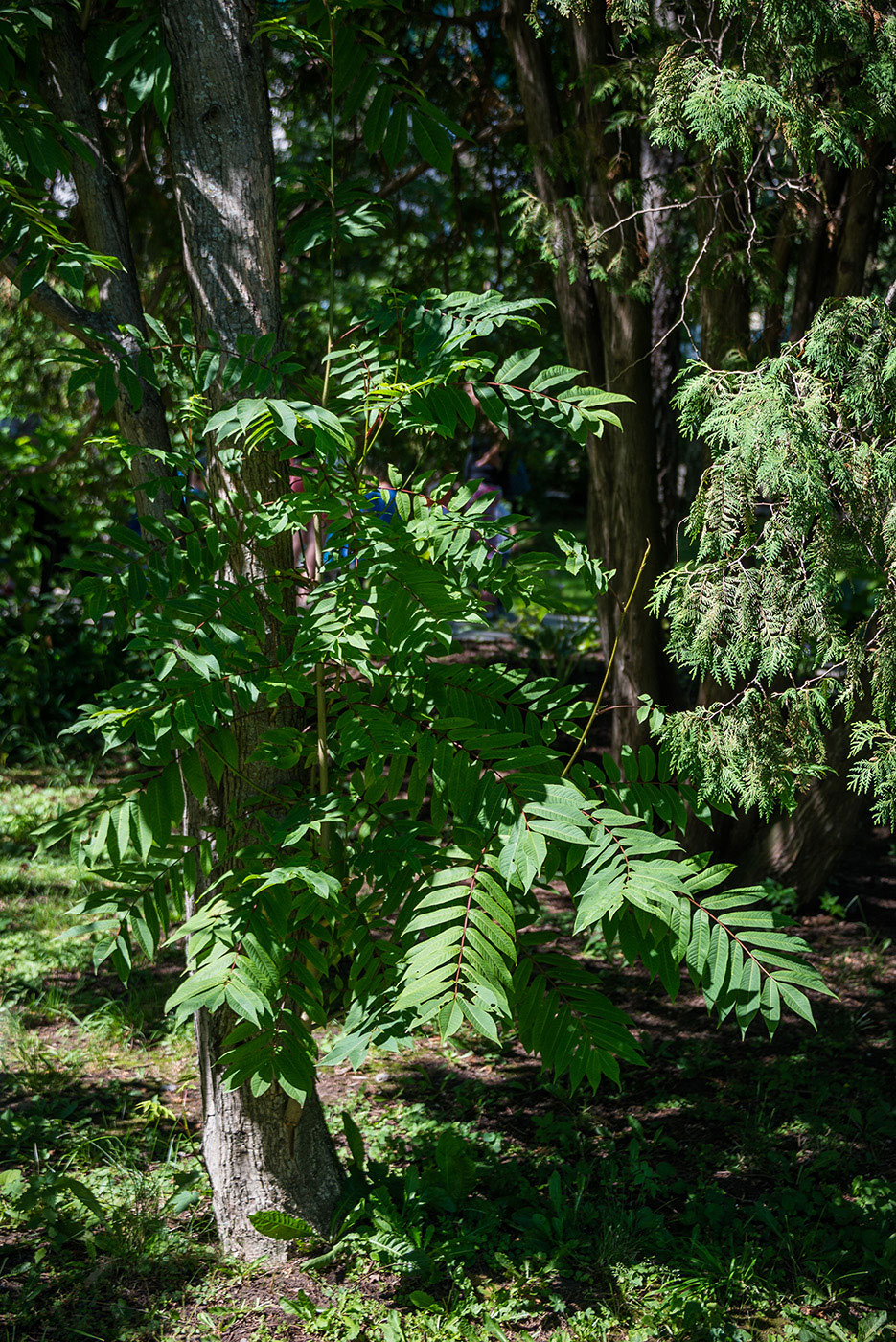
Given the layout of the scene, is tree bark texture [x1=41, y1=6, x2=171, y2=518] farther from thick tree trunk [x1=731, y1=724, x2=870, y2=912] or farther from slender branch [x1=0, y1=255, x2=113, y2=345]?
thick tree trunk [x1=731, y1=724, x2=870, y2=912]

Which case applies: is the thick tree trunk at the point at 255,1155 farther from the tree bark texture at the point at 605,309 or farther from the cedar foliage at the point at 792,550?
the tree bark texture at the point at 605,309

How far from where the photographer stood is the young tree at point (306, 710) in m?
2.00

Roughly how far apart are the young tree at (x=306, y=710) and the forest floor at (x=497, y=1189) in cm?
29

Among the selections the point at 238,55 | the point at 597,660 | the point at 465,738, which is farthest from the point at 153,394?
the point at 597,660

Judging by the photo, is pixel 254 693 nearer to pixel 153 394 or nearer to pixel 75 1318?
pixel 153 394

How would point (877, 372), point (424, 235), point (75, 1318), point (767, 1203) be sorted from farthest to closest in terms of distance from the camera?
point (424, 235) < point (767, 1203) < point (75, 1318) < point (877, 372)

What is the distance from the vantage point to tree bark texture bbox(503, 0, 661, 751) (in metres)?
4.23

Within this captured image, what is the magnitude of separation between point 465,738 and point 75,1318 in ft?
6.31

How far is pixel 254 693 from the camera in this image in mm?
2061

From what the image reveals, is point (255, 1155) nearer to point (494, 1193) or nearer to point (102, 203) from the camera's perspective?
point (494, 1193)

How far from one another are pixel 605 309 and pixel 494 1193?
3.61 meters

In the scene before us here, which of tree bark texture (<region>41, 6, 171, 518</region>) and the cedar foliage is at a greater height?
tree bark texture (<region>41, 6, 171, 518</region>)

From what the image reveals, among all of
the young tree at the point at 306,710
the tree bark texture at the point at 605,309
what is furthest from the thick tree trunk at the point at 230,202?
the tree bark texture at the point at 605,309

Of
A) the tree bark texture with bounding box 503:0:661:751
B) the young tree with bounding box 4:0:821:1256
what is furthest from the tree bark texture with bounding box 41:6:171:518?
the tree bark texture with bounding box 503:0:661:751
